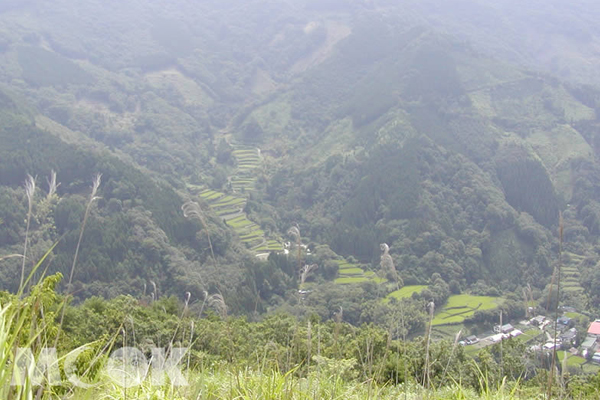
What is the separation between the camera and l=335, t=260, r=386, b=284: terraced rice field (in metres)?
52.6

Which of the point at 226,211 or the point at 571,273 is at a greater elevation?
the point at 226,211

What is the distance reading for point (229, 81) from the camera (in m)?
139

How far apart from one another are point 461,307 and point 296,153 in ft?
165

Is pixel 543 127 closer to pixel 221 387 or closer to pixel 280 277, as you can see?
Result: pixel 280 277

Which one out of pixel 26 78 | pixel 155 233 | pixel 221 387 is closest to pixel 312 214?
pixel 155 233

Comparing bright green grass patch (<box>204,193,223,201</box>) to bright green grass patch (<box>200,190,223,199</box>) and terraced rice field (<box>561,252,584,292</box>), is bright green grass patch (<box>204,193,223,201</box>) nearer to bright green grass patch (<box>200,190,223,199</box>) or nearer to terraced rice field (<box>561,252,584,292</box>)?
bright green grass patch (<box>200,190,223,199</box>)

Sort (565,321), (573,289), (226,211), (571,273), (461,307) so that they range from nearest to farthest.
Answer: (565,321), (461,307), (573,289), (571,273), (226,211)

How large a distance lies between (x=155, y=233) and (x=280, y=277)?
37.8ft

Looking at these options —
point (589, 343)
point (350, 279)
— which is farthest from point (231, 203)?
point (589, 343)

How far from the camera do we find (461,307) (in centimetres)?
4697

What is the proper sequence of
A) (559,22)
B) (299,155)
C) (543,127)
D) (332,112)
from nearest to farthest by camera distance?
(543,127), (299,155), (332,112), (559,22)

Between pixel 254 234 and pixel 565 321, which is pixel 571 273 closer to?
pixel 565 321

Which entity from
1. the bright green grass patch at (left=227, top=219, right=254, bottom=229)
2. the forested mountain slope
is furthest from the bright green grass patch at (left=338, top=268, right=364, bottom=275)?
the bright green grass patch at (left=227, top=219, right=254, bottom=229)

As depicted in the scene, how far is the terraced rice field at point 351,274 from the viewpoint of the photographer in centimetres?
5257
